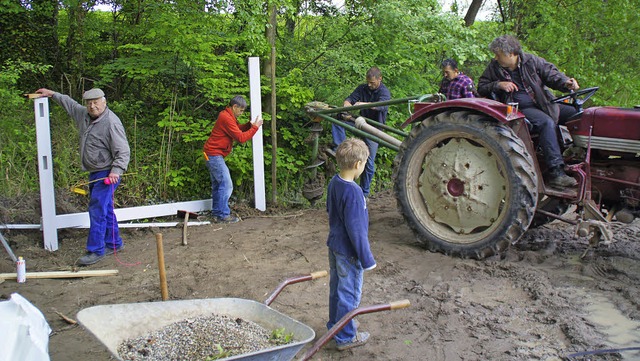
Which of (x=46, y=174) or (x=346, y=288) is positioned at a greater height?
(x=46, y=174)

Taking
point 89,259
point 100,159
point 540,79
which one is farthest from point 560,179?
point 89,259

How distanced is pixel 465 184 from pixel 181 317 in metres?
3.19

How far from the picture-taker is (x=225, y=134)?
7.24m

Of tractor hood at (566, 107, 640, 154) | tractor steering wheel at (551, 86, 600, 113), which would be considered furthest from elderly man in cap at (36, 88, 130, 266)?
tractor hood at (566, 107, 640, 154)

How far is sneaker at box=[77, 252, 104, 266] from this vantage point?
570 cm

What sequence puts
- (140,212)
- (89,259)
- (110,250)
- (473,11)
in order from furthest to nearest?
(473,11), (140,212), (110,250), (89,259)

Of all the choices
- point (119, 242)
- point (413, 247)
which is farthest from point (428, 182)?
point (119, 242)

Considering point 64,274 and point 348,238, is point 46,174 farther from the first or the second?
point 348,238

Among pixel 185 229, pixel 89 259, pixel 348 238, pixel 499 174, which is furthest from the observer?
pixel 185 229

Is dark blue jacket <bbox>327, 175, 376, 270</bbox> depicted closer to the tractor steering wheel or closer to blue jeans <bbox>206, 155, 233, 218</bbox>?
the tractor steering wheel

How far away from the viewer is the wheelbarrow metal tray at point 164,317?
291 cm

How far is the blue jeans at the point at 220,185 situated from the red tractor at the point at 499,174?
247 cm

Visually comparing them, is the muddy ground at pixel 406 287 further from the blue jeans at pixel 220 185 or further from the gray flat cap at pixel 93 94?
the gray flat cap at pixel 93 94

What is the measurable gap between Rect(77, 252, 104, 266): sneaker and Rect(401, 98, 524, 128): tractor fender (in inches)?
139
